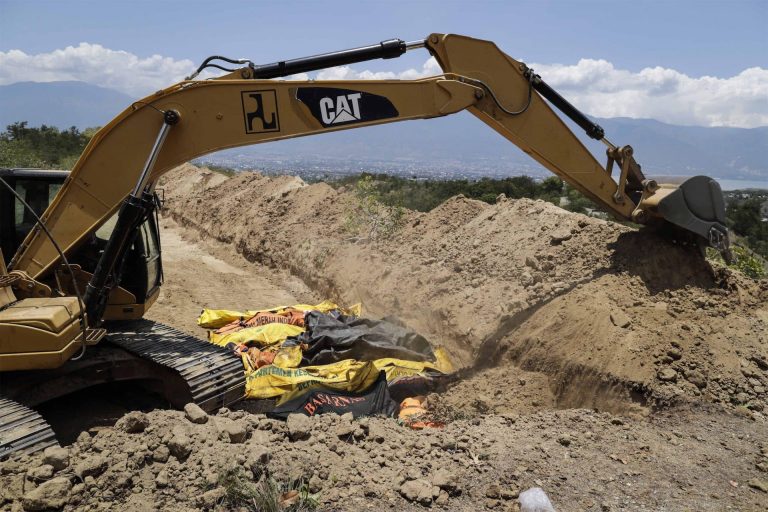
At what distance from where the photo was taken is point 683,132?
168 m

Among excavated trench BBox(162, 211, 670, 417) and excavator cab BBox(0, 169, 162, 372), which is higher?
excavator cab BBox(0, 169, 162, 372)

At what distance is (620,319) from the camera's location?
6.02m

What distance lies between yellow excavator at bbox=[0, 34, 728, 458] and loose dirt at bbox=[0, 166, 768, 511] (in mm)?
769

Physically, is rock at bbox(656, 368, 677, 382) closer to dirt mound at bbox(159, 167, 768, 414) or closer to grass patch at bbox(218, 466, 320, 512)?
dirt mound at bbox(159, 167, 768, 414)

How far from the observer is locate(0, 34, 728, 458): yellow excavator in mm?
4781

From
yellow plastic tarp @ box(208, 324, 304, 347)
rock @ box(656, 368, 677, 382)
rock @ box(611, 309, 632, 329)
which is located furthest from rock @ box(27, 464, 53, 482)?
rock @ box(611, 309, 632, 329)

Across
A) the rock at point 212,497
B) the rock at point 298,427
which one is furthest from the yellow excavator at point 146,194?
the rock at point 212,497

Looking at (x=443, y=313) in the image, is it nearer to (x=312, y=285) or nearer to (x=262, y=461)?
(x=312, y=285)

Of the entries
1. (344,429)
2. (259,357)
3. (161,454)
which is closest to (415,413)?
(344,429)

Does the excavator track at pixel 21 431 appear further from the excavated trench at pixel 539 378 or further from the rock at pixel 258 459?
the excavated trench at pixel 539 378

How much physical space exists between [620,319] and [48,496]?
5.25 meters

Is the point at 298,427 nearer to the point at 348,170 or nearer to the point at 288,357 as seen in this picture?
the point at 288,357

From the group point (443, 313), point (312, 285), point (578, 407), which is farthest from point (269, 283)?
point (578, 407)

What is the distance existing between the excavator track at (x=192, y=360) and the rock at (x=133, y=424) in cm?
92
